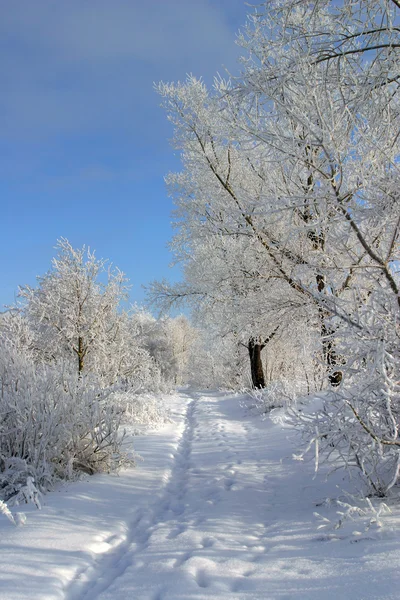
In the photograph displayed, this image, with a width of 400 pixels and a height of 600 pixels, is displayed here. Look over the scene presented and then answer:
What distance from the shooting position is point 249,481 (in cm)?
493

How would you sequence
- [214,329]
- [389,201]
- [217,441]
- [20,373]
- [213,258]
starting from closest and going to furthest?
[389,201] → [20,373] → [217,441] → [213,258] → [214,329]

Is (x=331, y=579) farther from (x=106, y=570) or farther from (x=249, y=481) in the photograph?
(x=249, y=481)

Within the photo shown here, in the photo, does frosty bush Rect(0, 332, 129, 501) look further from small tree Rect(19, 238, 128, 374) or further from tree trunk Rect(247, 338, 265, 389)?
tree trunk Rect(247, 338, 265, 389)

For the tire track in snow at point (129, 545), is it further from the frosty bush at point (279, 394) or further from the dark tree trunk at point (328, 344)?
the frosty bush at point (279, 394)

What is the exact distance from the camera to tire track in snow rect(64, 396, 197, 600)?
2.67 meters

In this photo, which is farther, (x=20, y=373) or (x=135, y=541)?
(x=20, y=373)

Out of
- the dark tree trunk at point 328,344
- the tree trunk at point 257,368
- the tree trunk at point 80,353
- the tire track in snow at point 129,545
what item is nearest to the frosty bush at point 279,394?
the dark tree trunk at point 328,344

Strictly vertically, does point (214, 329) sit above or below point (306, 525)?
above

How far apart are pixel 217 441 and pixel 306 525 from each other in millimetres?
4362

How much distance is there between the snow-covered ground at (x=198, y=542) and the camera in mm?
2445

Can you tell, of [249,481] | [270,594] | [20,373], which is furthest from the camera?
[20,373]


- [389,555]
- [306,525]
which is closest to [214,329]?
[306,525]

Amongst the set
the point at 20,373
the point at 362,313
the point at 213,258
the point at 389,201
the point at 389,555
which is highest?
the point at 213,258

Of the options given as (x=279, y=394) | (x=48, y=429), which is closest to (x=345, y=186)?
(x=48, y=429)
